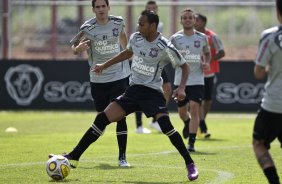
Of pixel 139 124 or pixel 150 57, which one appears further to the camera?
pixel 139 124

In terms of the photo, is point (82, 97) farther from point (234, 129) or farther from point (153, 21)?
point (153, 21)

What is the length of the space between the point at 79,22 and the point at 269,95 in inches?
786

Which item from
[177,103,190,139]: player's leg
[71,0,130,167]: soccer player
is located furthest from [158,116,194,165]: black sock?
[177,103,190,139]: player's leg

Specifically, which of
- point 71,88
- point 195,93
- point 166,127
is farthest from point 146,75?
point 71,88

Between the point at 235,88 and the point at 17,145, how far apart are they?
11644mm

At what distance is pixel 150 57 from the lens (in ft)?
35.2

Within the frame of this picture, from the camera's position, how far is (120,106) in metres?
10.8

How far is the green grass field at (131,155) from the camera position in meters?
10.7

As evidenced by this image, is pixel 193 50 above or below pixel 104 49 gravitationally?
below

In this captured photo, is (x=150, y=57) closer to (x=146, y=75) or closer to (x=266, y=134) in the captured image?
(x=146, y=75)

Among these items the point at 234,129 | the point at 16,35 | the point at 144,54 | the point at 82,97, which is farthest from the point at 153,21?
the point at 16,35

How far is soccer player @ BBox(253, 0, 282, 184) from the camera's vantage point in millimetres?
8195

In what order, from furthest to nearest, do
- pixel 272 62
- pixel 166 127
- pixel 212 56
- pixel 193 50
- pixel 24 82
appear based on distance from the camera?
1. pixel 24 82
2. pixel 212 56
3. pixel 193 50
4. pixel 166 127
5. pixel 272 62

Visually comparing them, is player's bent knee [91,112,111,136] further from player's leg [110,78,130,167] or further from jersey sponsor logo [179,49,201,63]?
jersey sponsor logo [179,49,201,63]
